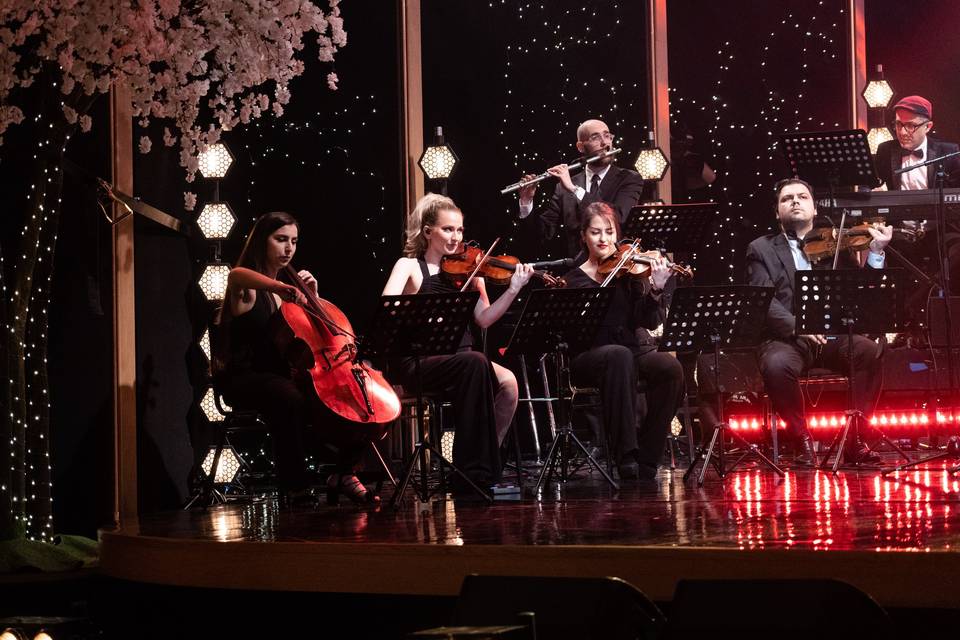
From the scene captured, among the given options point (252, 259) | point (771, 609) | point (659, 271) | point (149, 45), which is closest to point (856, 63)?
point (659, 271)

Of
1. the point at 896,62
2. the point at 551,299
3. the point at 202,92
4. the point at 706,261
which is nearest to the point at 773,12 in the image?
the point at 896,62

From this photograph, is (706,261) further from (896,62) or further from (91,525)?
(91,525)

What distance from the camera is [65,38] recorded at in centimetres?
385

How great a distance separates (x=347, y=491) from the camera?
16.1 ft

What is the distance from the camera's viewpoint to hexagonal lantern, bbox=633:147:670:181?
7777 millimetres

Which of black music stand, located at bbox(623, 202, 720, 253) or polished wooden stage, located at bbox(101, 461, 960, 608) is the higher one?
black music stand, located at bbox(623, 202, 720, 253)

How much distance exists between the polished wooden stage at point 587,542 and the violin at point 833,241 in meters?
1.70

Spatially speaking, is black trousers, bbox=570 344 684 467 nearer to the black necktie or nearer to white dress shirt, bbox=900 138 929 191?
the black necktie

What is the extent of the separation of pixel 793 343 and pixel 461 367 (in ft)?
6.40

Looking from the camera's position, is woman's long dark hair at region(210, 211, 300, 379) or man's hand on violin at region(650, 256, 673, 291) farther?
man's hand on violin at region(650, 256, 673, 291)

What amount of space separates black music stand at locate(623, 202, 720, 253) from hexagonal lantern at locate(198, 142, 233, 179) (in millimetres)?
2109

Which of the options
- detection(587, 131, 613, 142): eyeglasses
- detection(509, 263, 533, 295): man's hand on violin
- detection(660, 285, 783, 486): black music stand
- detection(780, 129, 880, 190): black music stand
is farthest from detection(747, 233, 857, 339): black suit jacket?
detection(509, 263, 533, 295): man's hand on violin

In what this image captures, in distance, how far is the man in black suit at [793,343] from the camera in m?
5.90

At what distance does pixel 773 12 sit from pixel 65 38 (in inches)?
249
